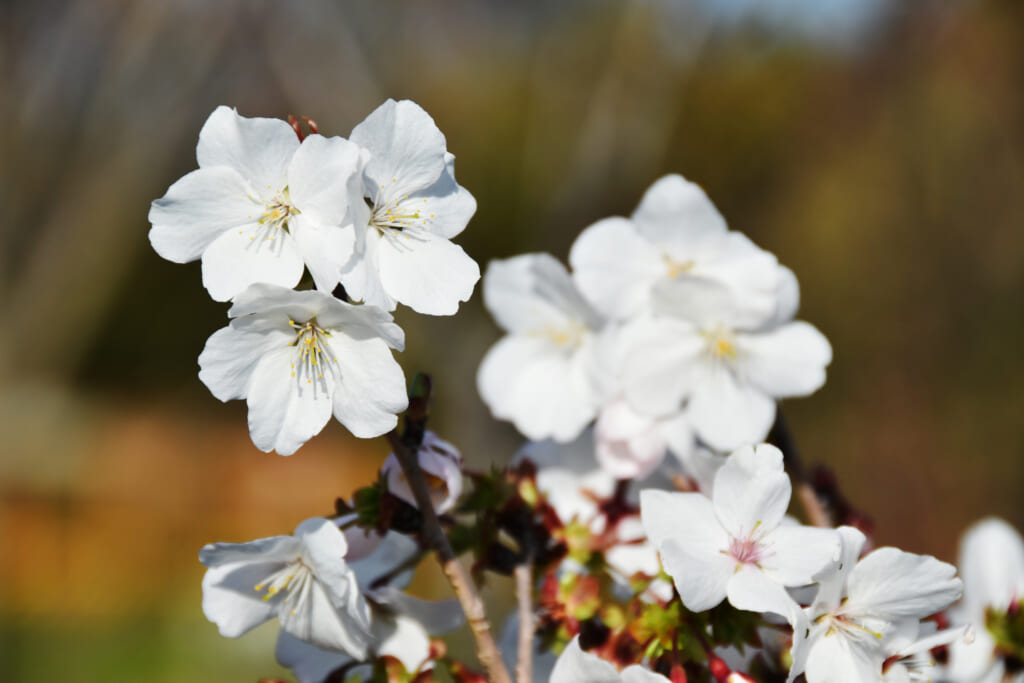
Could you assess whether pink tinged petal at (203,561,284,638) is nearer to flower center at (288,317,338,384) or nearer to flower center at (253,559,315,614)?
flower center at (253,559,315,614)

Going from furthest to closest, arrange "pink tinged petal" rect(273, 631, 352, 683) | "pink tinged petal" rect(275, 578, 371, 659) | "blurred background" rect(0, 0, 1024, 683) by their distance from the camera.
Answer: "blurred background" rect(0, 0, 1024, 683), "pink tinged petal" rect(273, 631, 352, 683), "pink tinged petal" rect(275, 578, 371, 659)

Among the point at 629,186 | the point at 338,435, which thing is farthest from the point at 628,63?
the point at 338,435

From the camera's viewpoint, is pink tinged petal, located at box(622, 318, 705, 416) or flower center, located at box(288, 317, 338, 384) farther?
pink tinged petal, located at box(622, 318, 705, 416)

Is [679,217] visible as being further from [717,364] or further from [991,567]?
[991,567]

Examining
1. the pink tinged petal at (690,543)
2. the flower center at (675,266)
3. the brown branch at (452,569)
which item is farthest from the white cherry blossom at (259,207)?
the flower center at (675,266)

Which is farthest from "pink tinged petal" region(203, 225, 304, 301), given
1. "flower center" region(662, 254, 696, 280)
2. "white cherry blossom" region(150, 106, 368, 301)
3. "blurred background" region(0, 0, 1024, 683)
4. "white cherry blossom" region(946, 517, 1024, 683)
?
"blurred background" region(0, 0, 1024, 683)

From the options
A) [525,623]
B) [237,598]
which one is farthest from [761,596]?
[237,598]

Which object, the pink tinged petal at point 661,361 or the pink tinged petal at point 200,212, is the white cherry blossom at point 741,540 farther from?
the pink tinged petal at point 200,212
